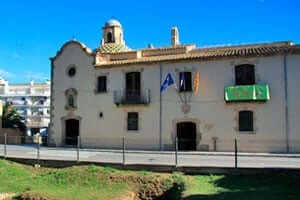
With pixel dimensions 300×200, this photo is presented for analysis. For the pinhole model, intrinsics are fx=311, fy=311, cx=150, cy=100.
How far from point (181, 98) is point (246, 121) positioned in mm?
4902

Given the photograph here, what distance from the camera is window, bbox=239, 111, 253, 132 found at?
21469mm

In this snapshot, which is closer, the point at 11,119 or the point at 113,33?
the point at 113,33

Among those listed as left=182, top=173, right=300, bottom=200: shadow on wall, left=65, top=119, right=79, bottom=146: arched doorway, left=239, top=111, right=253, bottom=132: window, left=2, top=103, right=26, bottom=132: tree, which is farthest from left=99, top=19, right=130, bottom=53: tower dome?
left=182, top=173, right=300, bottom=200: shadow on wall

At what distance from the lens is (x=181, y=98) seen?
2317 centimetres

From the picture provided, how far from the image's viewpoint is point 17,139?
31.5 m

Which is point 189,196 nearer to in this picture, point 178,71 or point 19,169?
point 19,169

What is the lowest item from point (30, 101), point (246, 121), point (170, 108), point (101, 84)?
point (246, 121)

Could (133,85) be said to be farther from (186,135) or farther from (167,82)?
(186,135)

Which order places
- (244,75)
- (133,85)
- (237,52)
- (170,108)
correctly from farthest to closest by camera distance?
(133,85), (170,108), (237,52), (244,75)

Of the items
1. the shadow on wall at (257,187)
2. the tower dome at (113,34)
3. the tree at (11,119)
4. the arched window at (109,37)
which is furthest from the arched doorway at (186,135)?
the tree at (11,119)

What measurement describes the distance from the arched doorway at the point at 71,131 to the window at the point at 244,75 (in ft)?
45.1

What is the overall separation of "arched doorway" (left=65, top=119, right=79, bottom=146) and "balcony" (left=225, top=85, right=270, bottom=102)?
12945mm

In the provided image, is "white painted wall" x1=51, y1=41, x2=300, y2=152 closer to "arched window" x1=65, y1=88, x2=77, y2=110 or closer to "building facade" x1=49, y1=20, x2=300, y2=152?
"building facade" x1=49, y1=20, x2=300, y2=152

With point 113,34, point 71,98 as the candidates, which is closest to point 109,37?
point 113,34
